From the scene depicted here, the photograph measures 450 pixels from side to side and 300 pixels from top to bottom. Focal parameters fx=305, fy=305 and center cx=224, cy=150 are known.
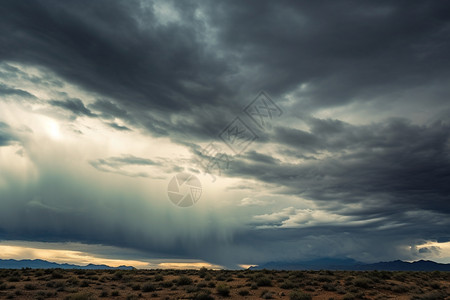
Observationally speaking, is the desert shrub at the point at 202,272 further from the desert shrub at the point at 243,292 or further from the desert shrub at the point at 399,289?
the desert shrub at the point at 399,289

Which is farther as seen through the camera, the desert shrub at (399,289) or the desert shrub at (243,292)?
the desert shrub at (399,289)

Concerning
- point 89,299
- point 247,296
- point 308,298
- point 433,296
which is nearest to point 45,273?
point 89,299

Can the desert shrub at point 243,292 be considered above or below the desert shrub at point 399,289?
below

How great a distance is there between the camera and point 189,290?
32406 millimetres

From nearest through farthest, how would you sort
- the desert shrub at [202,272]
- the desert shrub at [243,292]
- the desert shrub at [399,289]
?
the desert shrub at [243,292], the desert shrub at [399,289], the desert shrub at [202,272]

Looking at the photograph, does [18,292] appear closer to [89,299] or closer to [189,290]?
[89,299]

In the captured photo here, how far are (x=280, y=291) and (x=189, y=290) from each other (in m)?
9.77

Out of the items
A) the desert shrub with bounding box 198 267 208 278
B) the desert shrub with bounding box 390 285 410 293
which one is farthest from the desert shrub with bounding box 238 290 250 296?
the desert shrub with bounding box 198 267 208 278

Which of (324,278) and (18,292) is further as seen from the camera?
(324,278)

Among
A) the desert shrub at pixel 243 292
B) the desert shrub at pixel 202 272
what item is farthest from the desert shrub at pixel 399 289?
the desert shrub at pixel 202 272

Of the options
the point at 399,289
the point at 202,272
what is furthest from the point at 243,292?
the point at 202,272

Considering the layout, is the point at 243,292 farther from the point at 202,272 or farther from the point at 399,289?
the point at 202,272

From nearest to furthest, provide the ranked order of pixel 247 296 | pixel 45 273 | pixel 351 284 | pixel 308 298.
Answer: pixel 308 298, pixel 247 296, pixel 351 284, pixel 45 273

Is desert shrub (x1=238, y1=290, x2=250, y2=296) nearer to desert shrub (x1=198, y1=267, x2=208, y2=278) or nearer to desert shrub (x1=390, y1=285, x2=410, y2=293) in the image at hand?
desert shrub (x1=390, y1=285, x2=410, y2=293)
